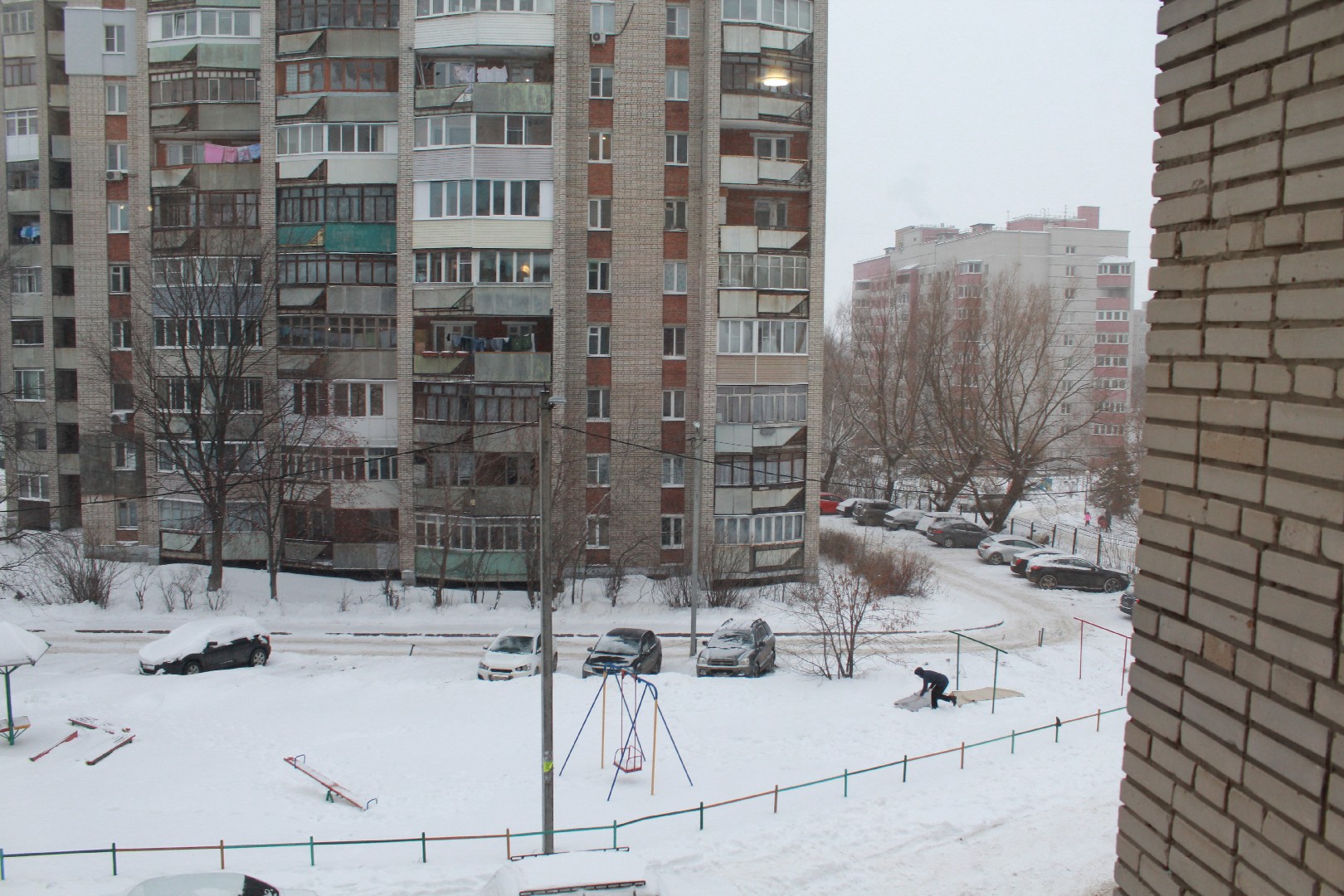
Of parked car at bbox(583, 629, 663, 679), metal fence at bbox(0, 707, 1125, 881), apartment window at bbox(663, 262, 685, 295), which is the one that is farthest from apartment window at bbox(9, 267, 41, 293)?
metal fence at bbox(0, 707, 1125, 881)

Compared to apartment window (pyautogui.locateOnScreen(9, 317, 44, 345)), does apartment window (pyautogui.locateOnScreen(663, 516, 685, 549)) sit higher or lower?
lower

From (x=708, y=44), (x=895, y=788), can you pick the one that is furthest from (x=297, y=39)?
(x=895, y=788)

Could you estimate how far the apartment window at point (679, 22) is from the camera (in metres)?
28.1

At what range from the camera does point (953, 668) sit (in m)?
20.3

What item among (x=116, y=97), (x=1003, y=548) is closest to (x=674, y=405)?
(x=1003, y=548)

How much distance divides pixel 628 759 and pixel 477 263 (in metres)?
16.8

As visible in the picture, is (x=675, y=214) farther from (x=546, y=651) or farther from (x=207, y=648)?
(x=546, y=651)

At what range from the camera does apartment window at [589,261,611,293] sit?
92.8 feet

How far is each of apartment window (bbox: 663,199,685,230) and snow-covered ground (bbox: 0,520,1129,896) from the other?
13.0 m

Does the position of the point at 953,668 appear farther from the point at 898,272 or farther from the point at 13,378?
the point at 898,272

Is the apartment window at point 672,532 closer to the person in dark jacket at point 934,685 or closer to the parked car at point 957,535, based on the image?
the person in dark jacket at point 934,685

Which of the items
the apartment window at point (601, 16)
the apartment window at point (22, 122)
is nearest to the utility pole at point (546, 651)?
the apartment window at point (601, 16)

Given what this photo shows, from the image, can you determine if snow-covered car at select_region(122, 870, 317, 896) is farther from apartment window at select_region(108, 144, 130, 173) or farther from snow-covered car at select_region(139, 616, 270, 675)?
apartment window at select_region(108, 144, 130, 173)

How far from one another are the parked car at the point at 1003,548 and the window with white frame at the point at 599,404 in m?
14.7
